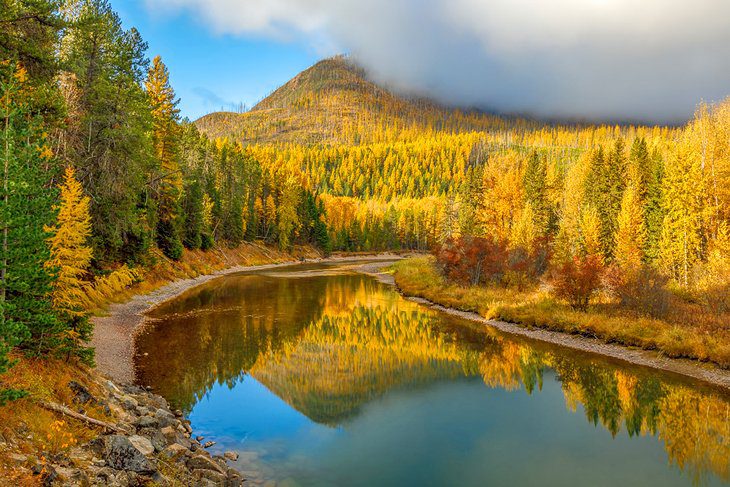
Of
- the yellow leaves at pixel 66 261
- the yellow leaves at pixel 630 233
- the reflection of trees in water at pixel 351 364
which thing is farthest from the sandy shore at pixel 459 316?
the yellow leaves at pixel 630 233

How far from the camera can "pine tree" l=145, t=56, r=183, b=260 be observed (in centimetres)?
4553

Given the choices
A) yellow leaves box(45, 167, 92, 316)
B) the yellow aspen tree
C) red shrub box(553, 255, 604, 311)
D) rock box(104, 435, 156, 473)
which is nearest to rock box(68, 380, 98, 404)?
yellow leaves box(45, 167, 92, 316)

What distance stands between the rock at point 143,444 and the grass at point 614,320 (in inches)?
919

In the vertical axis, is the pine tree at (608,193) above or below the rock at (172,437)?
above

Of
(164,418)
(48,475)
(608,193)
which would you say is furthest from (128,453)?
(608,193)

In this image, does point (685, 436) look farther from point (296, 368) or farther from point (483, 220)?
point (483, 220)

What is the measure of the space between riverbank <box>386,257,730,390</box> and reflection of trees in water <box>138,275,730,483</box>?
1.68 m

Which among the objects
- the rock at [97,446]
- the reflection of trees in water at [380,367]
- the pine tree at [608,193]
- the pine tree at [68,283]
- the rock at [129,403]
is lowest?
the reflection of trees in water at [380,367]

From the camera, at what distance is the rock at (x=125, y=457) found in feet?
28.8

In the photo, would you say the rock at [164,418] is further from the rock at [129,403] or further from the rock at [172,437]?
the rock at [129,403]

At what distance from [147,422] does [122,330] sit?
15.0 m

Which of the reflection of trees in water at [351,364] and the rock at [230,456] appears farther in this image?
the reflection of trees in water at [351,364]

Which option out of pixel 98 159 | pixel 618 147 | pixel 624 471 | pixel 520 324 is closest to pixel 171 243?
pixel 98 159

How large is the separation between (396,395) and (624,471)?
28.5 feet
